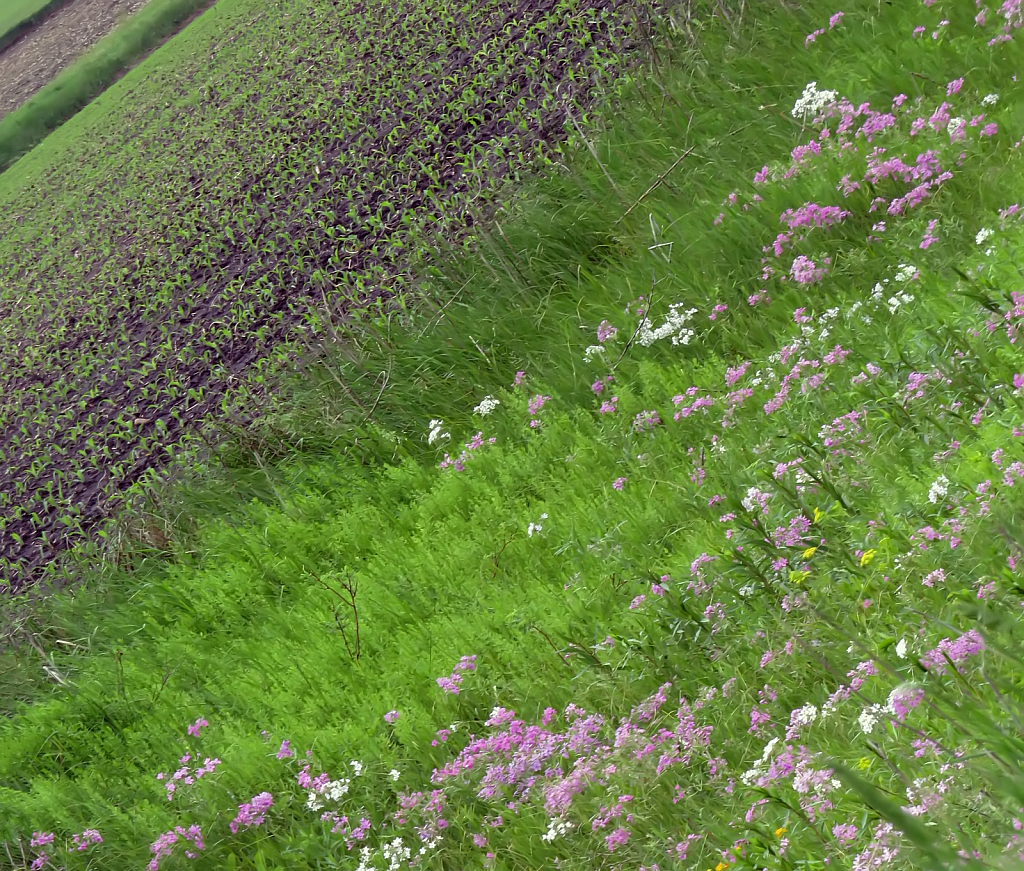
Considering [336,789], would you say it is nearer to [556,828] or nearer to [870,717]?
[556,828]

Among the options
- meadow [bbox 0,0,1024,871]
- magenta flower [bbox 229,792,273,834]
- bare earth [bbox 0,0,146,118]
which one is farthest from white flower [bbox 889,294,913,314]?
bare earth [bbox 0,0,146,118]

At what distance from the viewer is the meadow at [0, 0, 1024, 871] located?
1.90 meters

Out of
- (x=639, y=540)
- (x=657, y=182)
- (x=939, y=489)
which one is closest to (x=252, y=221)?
(x=657, y=182)

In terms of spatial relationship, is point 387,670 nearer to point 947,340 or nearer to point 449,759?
point 449,759

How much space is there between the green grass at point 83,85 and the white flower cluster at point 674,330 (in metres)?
28.3

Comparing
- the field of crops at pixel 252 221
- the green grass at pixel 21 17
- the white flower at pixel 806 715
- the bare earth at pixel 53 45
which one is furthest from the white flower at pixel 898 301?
the green grass at pixel 21 17

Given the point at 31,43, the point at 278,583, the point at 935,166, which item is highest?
the point at 31,43

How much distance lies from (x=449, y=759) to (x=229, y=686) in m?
1.65

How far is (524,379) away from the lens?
4.55 m

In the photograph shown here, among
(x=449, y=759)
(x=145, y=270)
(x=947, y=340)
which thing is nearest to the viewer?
(x=947, y=340)

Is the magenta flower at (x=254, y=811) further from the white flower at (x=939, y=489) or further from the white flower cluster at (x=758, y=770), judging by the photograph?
the white flower at (x=939, y=489)

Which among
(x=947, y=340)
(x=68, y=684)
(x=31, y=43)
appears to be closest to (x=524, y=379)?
(x=947, y=340)

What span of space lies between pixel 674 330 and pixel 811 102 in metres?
1.30

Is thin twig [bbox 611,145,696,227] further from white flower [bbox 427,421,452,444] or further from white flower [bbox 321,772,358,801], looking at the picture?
white flower [bbox 321,772,358,801]
